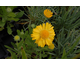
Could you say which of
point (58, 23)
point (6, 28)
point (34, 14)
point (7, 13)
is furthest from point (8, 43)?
point (58, 23)

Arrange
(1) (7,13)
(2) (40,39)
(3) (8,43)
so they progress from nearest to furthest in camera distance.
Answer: (2) (40,39) < (1) (7,13) < (3) (8,43)

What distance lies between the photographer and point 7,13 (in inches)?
30.7

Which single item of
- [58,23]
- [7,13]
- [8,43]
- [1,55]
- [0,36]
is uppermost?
[7,13]

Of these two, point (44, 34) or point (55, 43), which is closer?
point (44, 34)

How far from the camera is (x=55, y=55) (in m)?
0.82

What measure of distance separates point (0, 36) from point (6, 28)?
14cm

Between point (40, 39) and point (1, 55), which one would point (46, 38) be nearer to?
point (40, 39)

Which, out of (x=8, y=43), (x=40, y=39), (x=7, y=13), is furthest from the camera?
(x=8, y=43)

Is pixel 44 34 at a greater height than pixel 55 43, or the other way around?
pixel 44 34

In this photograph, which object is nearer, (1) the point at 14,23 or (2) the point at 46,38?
(2) the point at 46,38

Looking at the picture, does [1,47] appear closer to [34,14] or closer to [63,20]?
[34,14]

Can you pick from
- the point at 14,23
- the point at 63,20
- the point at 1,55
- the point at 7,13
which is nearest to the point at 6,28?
the point at 14,23

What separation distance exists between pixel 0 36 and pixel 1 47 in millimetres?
146

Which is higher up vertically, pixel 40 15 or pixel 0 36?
pixel 40 15
